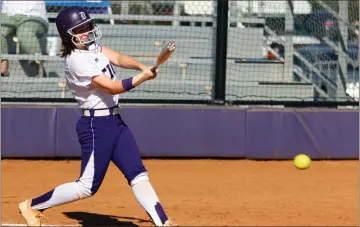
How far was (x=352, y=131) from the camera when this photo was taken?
10.2 m

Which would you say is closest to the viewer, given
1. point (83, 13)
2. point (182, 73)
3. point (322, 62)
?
point (83, 13)

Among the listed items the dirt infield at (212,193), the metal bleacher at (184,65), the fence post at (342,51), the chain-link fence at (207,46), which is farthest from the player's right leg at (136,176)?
the fence post at (342,51)

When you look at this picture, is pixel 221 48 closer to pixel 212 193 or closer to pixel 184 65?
pixel 184 65

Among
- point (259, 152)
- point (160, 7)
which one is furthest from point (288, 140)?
point (160, 7)

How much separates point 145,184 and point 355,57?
6.89 meters

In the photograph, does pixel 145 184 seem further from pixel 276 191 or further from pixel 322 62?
pixel 322 62

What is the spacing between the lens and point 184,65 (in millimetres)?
11273

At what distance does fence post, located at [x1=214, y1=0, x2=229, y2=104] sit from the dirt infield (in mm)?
982

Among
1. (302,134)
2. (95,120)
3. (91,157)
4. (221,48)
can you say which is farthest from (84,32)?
(302,134)

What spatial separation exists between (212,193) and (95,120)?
8.76ft

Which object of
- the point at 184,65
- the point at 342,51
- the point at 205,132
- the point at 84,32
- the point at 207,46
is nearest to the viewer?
the point at 84,32

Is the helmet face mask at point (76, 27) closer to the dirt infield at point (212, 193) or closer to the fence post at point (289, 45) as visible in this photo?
the dirt infield at point (212, 193)

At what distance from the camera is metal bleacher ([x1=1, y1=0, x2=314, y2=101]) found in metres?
10.8

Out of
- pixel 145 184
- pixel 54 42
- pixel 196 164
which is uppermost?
pixel 54 42
